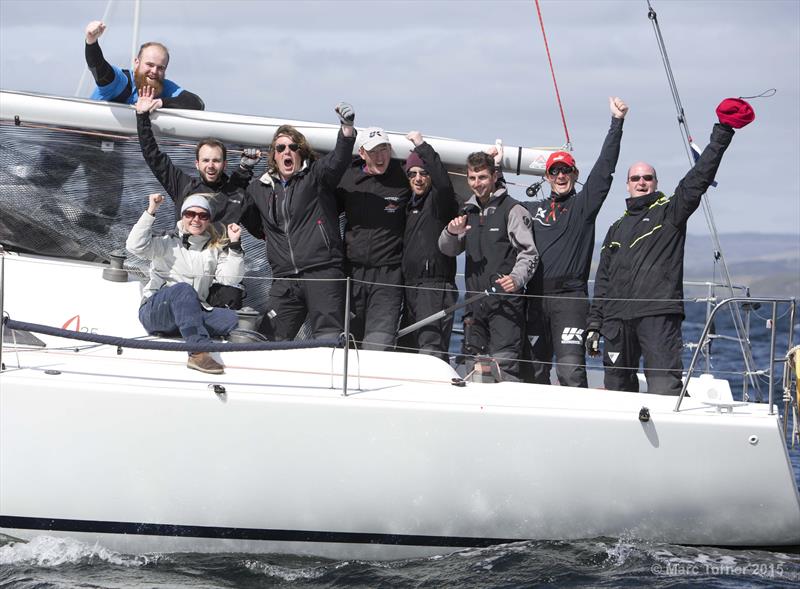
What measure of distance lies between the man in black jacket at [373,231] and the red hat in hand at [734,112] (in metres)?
1.66

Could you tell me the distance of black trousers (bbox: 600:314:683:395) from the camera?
556 centimetres

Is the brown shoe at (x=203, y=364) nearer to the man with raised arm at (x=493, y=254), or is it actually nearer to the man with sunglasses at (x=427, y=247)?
the man with sunglasses at (x=427, y=247)

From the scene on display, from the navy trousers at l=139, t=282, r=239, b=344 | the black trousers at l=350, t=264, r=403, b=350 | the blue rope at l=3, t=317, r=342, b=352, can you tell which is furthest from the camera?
the black trousers at l=350, t=264, r=403, b=350

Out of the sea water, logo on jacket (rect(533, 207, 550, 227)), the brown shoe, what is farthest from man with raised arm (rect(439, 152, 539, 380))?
the brown shoe

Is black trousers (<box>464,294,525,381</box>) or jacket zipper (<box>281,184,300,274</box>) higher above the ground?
jacket zipper (<box>281,184,300,274</box>)

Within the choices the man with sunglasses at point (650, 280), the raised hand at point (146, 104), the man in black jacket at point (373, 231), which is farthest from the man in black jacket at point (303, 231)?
the man with sunglasses at point (650, 280)

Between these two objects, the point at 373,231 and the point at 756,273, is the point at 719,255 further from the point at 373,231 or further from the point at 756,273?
the point at 756,273

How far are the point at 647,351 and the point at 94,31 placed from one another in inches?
132

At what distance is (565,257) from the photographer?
586cm

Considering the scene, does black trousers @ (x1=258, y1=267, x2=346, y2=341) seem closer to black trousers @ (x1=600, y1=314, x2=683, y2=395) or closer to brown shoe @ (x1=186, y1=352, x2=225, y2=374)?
brown shoe @ (x1=186, y1=352, x2=225, y2=374)

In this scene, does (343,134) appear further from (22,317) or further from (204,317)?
(22,317)

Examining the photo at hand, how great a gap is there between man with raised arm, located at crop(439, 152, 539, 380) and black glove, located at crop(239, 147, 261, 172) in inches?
46.2

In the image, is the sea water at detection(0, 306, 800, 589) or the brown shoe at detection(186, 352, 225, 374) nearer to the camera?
the sea water at detection(0, 306, 800, 589)

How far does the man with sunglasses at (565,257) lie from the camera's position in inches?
→ 227
